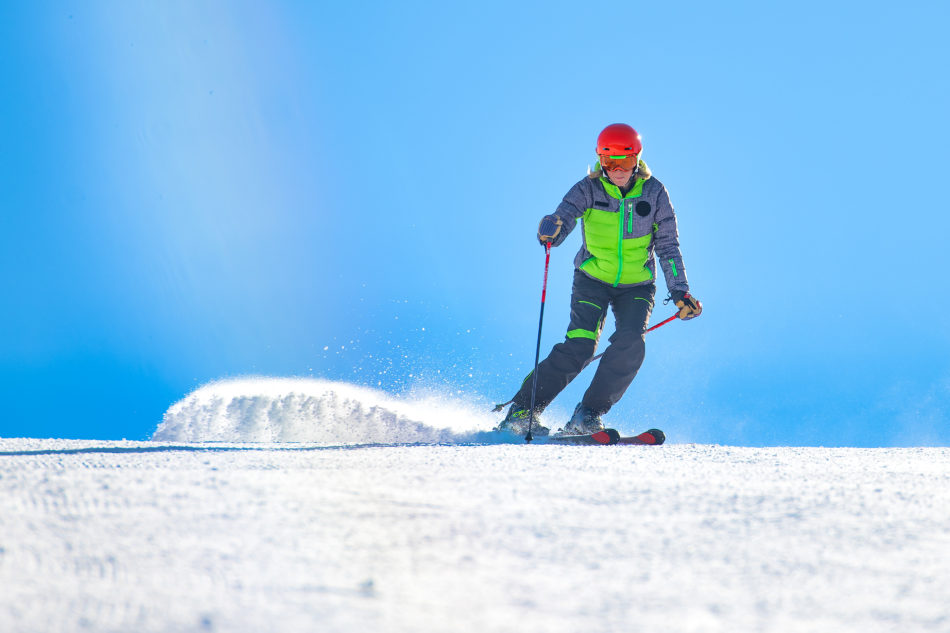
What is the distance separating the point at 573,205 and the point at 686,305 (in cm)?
108

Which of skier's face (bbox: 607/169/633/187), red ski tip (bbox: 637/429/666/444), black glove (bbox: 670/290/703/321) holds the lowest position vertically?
red ski tip (bbox: 637/429/666/444)

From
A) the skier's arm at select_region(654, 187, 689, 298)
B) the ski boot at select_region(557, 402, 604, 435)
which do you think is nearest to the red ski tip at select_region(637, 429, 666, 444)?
the ski boot at select_region(557, 402, 604, 435)

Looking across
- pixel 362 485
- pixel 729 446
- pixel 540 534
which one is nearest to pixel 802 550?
pixel 540 534

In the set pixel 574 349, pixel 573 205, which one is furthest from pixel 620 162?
pixel 574 349

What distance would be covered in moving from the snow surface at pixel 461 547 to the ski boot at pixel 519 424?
2.38 m

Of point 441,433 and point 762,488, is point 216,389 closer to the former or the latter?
point 441,433

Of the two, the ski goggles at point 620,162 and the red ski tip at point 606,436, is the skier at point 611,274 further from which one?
the red ski tip at point 606,436

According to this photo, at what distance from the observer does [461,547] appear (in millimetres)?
1845

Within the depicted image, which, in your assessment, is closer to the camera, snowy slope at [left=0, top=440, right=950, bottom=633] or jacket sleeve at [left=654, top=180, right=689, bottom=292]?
snowy slope at [left=0, top=440, right=950, bottom=633]

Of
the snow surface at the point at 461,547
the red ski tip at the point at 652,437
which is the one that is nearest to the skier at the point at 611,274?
the red ski tip at the point at 652,437

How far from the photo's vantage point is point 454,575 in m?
1.65

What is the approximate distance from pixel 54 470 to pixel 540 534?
72.2 inches

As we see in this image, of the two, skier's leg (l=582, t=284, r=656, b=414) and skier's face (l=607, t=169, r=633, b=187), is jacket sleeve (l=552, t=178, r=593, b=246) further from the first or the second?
skier's leg (l=582, t=284, r=656, b=414)

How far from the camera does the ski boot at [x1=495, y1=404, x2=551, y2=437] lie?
5622 millimetres
